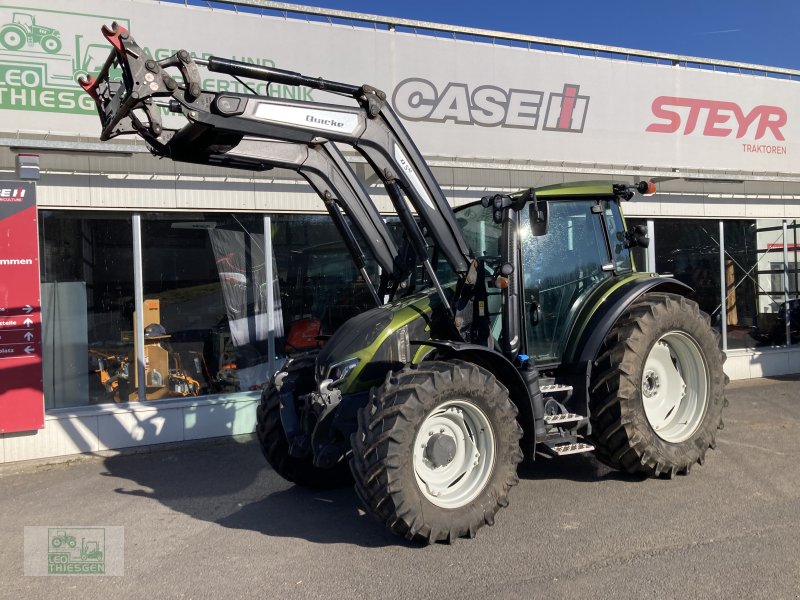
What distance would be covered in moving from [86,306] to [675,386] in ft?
20.1

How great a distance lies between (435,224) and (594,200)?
1.67 m

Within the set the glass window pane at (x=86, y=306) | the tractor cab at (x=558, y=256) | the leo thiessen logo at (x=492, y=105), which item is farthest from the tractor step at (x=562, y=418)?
the glass window pane at (x=86, y=306)

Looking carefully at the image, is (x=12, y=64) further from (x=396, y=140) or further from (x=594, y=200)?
(x=594, y=200)

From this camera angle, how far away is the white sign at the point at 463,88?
684 centimetres

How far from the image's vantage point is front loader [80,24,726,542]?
4098mm

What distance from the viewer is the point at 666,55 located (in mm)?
9719

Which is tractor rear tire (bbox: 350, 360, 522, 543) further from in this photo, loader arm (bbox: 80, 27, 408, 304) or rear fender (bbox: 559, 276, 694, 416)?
loader arm (bbox: 80, 27, 408, 304)

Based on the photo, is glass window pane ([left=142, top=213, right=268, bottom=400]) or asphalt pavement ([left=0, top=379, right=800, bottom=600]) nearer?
asphalt pavement ([left=0, top=379, right=800, bottom=600])

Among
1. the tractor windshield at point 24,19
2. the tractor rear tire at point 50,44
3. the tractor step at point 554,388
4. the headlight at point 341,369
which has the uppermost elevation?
the tractor windshield at point 24,19

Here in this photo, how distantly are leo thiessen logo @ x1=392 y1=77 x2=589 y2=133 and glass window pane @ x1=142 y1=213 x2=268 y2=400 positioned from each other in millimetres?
2413

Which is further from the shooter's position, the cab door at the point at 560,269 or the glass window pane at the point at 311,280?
the glass window pane at the point at 311,280

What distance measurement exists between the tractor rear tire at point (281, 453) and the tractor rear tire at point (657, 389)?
2.17 metres

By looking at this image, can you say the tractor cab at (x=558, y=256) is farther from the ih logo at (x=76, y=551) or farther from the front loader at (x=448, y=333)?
the ih logo at (x=76, y=551)

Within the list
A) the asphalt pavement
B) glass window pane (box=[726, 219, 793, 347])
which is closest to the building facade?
glass window pane (box=[726, 219, 793, 347])
